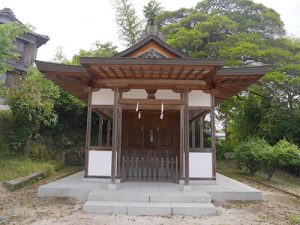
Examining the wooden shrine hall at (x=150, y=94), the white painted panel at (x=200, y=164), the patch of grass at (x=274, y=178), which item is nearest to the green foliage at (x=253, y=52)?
the patch of grass at (x=274, y=178)

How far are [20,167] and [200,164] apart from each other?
264 inches

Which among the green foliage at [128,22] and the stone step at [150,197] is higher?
the green foliage at [128,22]

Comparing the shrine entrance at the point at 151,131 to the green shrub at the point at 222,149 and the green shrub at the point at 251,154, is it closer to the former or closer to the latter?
the green shrub at the point at 251,154

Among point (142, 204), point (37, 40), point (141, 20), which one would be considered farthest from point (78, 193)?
point (37, 40)

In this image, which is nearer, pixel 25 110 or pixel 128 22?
pixel 25 110

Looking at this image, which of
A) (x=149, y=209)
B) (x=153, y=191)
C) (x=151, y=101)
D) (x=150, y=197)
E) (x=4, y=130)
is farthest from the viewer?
(x=4, y=130)

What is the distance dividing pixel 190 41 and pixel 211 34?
64.8 inches

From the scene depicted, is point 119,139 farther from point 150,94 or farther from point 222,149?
point 222,149

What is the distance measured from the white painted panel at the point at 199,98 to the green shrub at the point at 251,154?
15.4ft

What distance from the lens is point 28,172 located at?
392 inches

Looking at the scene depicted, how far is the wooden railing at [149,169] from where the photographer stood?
8336mm

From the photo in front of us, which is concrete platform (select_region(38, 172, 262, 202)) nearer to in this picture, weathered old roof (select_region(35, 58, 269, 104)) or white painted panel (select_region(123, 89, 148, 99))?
white painted panel (select_region(123, 89, 148, 99))

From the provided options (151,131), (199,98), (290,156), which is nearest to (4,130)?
(151,131)

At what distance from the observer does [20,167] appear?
33.2 ft
